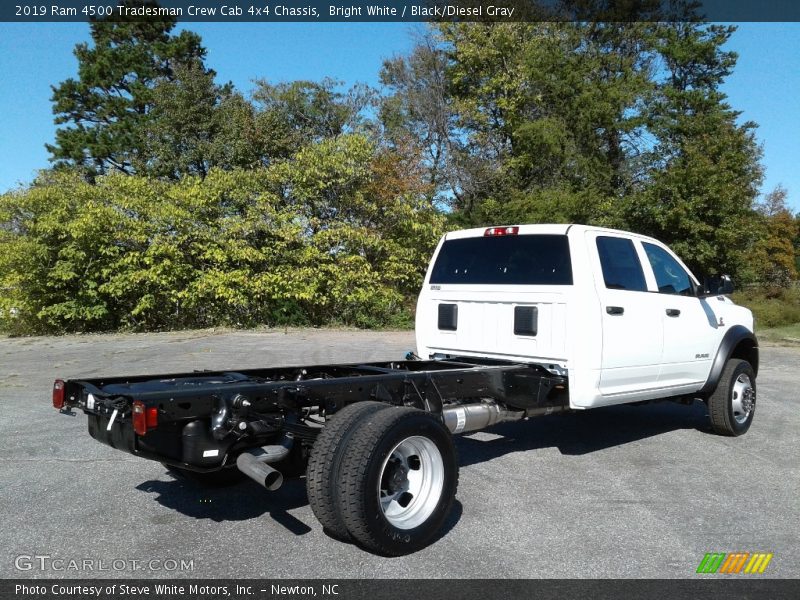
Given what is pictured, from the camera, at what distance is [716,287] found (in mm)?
7418

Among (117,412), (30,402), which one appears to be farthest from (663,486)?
(30,402)

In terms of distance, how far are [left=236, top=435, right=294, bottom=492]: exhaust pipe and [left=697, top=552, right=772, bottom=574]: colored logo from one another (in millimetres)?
2536

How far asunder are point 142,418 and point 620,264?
4.52 metres

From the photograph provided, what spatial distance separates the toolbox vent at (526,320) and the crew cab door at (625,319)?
Result: 1.86ft

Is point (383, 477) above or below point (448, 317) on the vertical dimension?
below

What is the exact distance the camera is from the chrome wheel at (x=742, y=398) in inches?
303

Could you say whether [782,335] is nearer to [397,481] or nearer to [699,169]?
[699,169]

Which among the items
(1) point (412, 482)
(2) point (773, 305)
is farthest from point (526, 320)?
(2) point (773, 305)

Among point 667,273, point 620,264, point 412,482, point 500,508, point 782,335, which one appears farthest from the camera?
point 782,335

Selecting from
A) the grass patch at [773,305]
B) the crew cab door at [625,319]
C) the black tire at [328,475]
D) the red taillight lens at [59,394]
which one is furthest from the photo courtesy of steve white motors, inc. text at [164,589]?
the grass patch at [773,305]

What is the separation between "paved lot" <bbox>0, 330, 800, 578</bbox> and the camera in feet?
13.9

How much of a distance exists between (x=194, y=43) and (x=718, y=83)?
91.0ft

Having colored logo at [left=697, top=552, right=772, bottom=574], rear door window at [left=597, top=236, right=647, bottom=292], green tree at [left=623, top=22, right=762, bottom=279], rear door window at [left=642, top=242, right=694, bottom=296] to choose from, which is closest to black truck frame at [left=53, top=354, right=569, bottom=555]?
colored logo at [left=697, top=552, right=772, bottom=574]

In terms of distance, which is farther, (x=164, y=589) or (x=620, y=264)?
(x=620, y=264)
